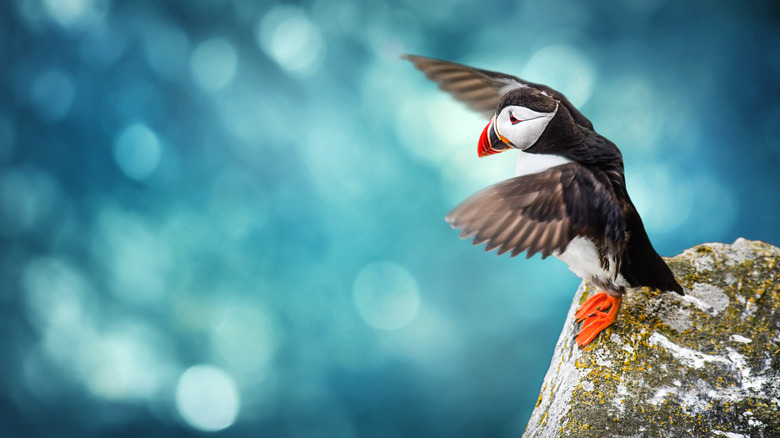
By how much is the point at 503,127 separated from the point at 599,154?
1.11 feet

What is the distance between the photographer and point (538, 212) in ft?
5.99

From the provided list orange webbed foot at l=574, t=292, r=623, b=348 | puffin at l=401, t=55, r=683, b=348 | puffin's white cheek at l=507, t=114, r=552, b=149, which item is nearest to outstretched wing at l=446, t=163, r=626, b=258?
puffin at l=401, t=55, r=683, b=348

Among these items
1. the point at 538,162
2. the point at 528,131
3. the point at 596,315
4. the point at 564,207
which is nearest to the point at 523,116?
the point at 528,131

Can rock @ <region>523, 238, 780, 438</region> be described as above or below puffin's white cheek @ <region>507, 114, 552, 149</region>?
below

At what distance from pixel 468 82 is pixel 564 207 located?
84 cm

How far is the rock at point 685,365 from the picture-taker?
6.31 feet

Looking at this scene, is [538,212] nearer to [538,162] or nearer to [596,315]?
[538,162]

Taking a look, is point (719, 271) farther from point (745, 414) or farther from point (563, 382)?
point (563, 382)

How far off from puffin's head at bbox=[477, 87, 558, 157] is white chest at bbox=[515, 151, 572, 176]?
0.15ft

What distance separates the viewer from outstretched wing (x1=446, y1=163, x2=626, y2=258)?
70.7 inches

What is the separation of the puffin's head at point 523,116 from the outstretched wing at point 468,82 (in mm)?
411

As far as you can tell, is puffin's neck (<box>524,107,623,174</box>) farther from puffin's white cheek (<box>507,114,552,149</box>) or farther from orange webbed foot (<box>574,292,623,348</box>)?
orange webbed foot (<box>574,292,623,348</box>)

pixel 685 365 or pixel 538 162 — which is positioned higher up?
pixel 538 162

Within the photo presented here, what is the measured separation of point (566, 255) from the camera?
203 cm
